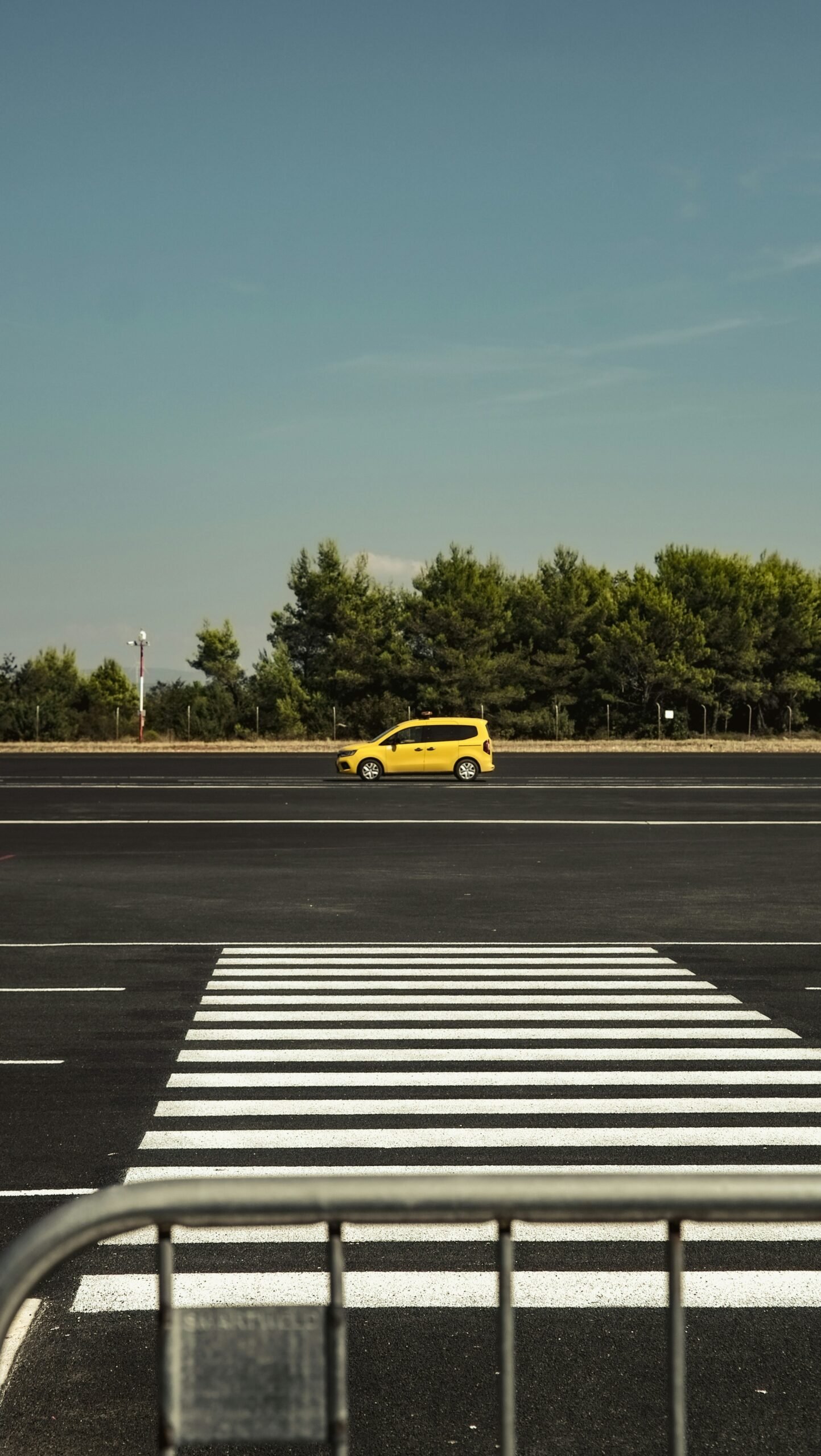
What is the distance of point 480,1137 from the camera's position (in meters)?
6.71

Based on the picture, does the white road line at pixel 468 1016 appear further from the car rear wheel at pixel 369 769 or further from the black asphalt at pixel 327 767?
the car rear wheel at pixel 369 769

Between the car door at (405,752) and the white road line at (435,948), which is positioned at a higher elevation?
the car door at (405,752)

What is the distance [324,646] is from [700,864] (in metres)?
64.2

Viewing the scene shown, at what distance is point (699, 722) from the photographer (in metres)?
78.8

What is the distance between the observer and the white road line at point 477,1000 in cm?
991

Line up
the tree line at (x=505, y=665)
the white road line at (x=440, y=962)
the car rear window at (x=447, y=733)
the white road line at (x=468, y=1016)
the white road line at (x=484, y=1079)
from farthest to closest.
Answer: the tree line at (x=505, y=665), the car rear window at (x=447, y=733), the white road line at (x=440, y=962), the white road line at (x=468, y=1016), the white road line at (x=484, y=1079)

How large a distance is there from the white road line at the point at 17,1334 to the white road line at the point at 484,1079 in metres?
2.67

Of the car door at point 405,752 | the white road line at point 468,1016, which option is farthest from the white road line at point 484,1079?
the car door at point 405,752

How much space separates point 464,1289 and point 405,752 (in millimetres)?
33805

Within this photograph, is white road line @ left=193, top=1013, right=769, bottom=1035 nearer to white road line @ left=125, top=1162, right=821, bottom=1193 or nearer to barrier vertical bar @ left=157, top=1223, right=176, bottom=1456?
white road line @ left=125, top=1162, right=821, bottom=1193

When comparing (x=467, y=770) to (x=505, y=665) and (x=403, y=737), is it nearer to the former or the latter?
(x=403, y=737)

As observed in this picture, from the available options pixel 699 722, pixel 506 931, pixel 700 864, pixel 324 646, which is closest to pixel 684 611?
pixel 699 722

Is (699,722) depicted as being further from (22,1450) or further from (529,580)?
(22,1450)

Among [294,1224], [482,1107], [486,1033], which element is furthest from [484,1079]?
[294,1224]
